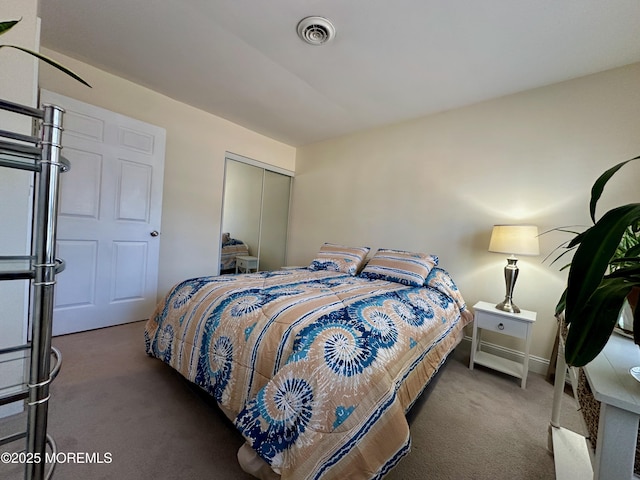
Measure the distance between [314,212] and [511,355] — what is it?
284cm

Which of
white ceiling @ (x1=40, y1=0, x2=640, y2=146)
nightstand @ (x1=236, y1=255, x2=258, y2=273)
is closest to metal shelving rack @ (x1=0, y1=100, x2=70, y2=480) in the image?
white ceiling @ (x1=40, y1=0, x2=640, y2=146)

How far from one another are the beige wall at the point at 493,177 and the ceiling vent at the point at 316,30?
158cm

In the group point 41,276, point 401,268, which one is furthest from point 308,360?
point 401,268

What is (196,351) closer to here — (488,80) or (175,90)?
(175,90)

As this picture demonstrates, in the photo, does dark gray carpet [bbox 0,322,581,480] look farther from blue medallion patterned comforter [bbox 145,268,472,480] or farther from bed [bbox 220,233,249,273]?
bed [bbox 220,233,249,273]

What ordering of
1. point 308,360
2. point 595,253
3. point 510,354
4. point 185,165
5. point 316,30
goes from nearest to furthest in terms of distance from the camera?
point 595,253 → point 308,360 → point 316,30 → point 510,354 → point 185,165

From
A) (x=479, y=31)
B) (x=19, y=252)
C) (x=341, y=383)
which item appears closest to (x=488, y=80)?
(x=479, y=31)

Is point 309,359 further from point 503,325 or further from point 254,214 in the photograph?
point 254,214

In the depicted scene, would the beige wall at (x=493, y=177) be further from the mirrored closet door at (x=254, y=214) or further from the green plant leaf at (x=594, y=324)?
the green plant leaf at (x=594, y=324)

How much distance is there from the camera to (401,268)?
2.40 m

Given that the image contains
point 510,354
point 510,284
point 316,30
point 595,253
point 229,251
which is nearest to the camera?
point 595,253

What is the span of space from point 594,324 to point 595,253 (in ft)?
0.55

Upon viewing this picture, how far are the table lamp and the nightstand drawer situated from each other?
0.12 metres

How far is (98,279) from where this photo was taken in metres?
2.39
